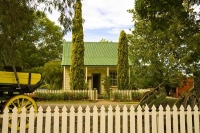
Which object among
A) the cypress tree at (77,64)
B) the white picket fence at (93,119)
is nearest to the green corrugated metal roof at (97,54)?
the cypress tree at (77,64)

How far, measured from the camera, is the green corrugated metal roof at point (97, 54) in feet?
85.0

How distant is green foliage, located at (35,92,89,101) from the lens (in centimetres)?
2025

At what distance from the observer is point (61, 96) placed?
66.5ft

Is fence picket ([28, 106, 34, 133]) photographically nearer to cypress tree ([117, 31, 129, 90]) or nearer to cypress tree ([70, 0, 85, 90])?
cypress tree ([70, 0, 85, 90])

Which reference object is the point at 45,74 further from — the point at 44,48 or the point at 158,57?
the point at 158,57

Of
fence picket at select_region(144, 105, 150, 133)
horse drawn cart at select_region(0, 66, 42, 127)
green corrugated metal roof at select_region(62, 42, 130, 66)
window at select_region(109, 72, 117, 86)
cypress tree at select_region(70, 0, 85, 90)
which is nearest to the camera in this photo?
fence picket at select_region(144, 105, 150, 133)

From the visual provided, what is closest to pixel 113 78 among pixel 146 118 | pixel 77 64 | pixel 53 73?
pixel 77 64

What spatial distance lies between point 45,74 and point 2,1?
26.1m

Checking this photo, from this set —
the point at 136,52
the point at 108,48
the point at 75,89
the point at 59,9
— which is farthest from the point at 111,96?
the point at 59,9

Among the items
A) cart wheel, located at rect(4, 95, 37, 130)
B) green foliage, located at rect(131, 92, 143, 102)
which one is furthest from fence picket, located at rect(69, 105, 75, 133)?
green foliage, located at rect(131, 92, 143, 102)

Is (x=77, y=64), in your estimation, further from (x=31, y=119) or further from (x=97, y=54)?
(x=31, y=119)

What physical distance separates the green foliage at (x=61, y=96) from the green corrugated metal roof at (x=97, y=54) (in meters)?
5.55

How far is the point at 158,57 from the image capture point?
23.0 metres

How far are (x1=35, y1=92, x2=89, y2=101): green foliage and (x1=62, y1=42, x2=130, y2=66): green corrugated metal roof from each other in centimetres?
555
